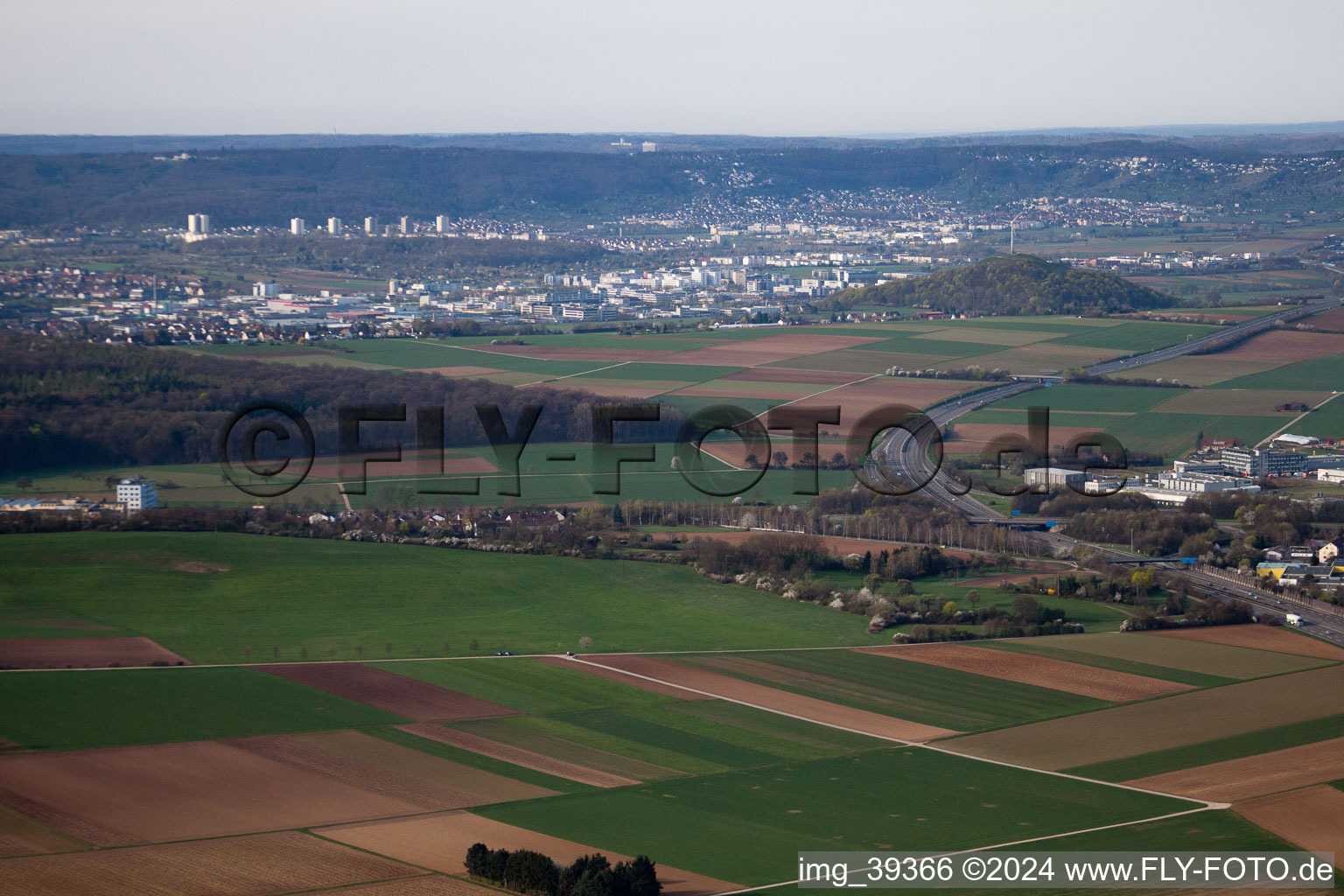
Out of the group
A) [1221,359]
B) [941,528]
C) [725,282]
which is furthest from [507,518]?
[725,282]

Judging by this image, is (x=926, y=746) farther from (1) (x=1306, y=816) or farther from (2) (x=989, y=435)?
(2) (x=989, y=435)

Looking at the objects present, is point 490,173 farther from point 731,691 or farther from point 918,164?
point 731,691

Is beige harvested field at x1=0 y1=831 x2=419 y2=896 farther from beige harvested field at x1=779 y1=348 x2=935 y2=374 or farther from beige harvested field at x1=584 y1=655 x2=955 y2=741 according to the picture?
beige harvested field at x1=779 y1=348 x2=935 y2=374

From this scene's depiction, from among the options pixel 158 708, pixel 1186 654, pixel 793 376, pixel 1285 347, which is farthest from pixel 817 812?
pixel 1285 347

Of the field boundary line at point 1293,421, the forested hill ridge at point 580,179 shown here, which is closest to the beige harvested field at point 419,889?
the field boundary line at point 1293,421

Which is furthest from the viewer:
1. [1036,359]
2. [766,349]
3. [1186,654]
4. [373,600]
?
[766,349]

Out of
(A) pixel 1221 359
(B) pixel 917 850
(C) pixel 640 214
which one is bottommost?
(B) pixel 917 850

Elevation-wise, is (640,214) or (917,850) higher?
(640,214)
